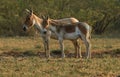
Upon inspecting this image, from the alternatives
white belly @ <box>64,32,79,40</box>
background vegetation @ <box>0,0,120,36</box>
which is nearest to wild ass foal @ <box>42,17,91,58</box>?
white belly @ <box>64,32,79,40</box>

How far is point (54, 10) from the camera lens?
120 ft

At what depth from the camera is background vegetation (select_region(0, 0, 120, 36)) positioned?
36.2 metres

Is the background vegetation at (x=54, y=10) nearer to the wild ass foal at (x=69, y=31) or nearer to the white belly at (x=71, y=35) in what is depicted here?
the wild ass foal at (x=69, y=31)

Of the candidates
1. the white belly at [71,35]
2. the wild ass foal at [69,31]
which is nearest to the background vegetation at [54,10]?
the wild ass foal at [69,31]

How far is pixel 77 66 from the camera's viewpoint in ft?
42.8

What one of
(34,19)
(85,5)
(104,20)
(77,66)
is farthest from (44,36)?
(104,20)

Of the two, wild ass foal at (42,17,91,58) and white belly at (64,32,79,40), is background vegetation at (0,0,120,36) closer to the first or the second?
wild ass foal at (42,17,91,58)

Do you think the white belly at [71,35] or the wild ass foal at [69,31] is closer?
the wild ass foal at [69,31]

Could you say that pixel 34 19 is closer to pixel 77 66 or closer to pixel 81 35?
pixel 81 35

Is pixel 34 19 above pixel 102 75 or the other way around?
above

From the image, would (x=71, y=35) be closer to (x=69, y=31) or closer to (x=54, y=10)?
(x=69, y=31)

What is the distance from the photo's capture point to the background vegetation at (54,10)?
36.2m

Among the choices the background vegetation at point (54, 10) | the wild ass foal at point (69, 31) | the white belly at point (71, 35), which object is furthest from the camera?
the background vegetation at point (54, 10)

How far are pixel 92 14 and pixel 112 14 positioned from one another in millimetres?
3294
